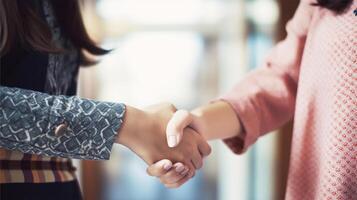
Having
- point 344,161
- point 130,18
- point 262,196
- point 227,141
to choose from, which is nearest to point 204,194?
point 262,196

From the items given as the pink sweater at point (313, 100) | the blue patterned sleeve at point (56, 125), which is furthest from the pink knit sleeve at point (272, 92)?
the blue patterned sleeve at point (56, 125)

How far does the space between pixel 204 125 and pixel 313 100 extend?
198 millimetres

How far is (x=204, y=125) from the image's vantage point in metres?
0.83

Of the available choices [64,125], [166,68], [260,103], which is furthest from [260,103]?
[166,68]

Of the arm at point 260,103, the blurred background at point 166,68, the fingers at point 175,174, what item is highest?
the arm at point 260,103

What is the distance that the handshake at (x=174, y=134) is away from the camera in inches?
27.9

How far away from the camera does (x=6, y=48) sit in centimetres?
67

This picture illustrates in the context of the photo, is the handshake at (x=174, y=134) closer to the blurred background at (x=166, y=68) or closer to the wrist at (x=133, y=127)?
the wrist at (x=133, y=127)

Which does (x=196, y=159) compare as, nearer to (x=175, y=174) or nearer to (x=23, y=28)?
(x=175, y=174)

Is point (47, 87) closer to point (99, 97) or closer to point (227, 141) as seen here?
point (227, 141)

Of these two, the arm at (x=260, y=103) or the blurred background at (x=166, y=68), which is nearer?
the arm at (x=260, y=103)

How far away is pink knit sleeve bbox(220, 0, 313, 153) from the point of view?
0.82 m

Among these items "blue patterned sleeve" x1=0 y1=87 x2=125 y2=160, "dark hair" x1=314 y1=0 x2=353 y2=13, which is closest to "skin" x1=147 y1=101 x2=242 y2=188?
"blue patterned sleeve" x1=0 y1=87 x2=125 y2=160

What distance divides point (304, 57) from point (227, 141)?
0.70ft
